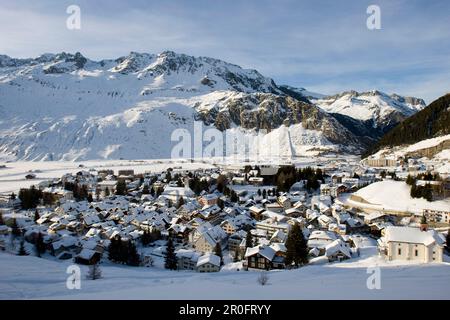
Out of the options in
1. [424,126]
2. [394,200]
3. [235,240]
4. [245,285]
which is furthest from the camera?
[424,126]

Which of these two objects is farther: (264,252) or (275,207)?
(275,207)

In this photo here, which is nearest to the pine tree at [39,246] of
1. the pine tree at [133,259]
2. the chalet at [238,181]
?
the pine tree at [133,259]

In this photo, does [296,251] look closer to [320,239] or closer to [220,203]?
[320,239]

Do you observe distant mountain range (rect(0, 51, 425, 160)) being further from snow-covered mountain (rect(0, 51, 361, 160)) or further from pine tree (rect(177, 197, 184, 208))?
pine tree (rect(177, 197, 184, 208))

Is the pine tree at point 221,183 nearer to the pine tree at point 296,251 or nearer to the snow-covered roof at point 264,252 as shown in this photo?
the snow-covered roof at point 264,252

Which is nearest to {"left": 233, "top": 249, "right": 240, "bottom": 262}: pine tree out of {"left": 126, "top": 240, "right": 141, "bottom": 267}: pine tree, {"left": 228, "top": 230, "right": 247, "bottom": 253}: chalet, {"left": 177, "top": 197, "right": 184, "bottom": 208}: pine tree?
{"left": 228, "top": 230, "right": 247, "bottom": 253}: chalet

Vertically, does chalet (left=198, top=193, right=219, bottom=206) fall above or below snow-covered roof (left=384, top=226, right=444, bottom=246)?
below

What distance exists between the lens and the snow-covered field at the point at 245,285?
1188 centimetres

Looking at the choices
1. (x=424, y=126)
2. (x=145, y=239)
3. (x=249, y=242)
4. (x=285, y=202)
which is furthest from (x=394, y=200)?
(x=424, y=126)

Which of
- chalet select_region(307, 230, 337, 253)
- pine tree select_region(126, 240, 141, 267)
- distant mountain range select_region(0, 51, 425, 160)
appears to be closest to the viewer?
pine tree select_region(126, 240, 141, 267)

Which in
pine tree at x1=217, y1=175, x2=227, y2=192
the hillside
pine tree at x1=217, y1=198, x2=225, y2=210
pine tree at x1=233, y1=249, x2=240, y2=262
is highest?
the hillside

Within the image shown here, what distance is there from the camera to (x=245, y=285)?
14570 millimetres

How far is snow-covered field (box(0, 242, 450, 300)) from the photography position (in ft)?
39.0

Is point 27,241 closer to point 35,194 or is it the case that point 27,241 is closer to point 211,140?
point 35,194
